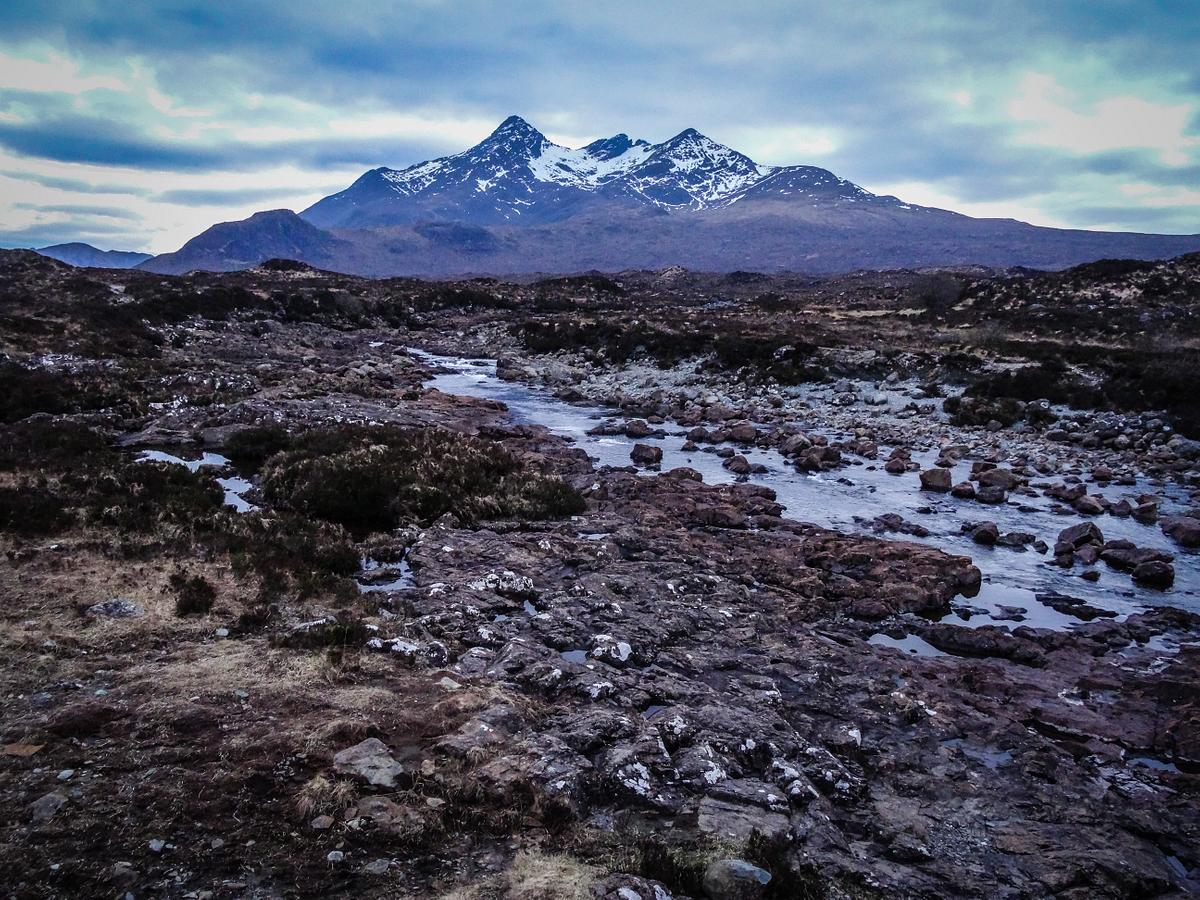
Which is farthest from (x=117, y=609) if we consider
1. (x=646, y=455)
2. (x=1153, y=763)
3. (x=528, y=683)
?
(x=646, y=455)

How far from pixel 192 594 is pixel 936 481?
2020 centimetres

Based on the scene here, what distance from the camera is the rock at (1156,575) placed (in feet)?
47.4

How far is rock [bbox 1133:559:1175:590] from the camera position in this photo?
47.4 feet

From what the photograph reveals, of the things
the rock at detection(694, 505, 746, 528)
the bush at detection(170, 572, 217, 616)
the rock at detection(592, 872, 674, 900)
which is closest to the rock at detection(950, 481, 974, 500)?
the rock at detection(694, 505, 746, 528)

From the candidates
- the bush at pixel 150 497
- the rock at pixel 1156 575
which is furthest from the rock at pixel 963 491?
the bush at pixel 150 497

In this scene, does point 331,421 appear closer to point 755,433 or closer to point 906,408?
point 755,433

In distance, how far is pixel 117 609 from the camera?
32.9 feet

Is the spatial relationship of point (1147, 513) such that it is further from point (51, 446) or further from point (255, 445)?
point (51, 446)

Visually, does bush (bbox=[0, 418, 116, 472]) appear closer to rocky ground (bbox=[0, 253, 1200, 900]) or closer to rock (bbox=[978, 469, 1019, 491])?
rocky ground (bbox=[0, 253, 1200, 900])

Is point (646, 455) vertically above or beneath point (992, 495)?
above

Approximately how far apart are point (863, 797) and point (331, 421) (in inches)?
850

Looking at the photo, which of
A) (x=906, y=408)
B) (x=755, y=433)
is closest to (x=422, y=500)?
(x=755, y=433)

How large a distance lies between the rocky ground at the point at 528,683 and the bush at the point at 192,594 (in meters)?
0.05

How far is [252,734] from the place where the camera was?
24.4ft
